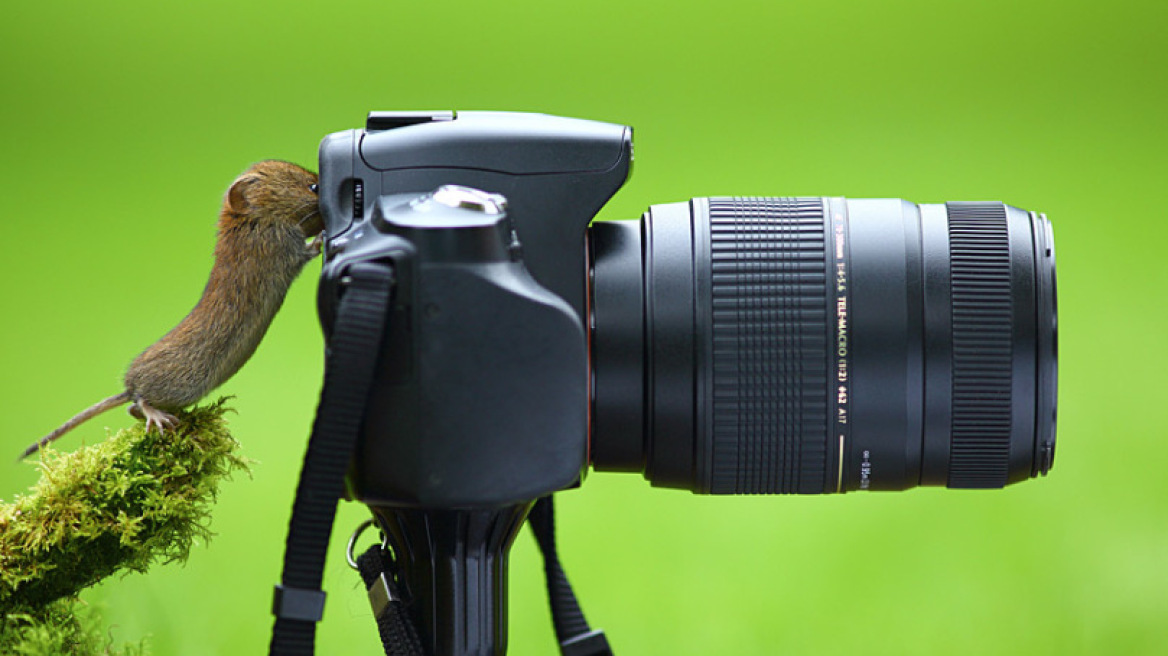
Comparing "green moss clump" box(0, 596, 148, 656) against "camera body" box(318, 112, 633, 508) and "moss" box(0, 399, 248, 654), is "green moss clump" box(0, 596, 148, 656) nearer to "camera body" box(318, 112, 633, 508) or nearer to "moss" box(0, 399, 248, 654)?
"moss" box(0, 399, 248, 654)

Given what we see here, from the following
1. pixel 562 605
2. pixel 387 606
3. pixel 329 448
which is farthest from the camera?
pixel 562 605

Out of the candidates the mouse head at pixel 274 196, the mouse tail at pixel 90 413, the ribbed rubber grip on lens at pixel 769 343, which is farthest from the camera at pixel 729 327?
the mouse tail at pixel 90 413

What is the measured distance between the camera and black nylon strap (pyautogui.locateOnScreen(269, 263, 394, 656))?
6 cm

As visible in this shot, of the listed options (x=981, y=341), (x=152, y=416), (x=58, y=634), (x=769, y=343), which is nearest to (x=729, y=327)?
(x=769, y=343)

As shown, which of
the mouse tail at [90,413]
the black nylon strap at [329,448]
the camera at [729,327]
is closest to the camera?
the black nylon strap at [329,448]

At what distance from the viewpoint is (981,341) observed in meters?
0.85

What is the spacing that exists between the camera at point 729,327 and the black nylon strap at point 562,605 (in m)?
0.13

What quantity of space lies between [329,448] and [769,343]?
1.07ft

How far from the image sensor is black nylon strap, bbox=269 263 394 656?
0.69m

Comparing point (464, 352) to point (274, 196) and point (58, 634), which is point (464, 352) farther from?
point (58, 634)

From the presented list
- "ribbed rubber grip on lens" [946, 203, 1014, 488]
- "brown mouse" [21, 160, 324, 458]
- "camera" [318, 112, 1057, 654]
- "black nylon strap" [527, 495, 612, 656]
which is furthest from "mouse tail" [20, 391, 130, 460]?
"ribbed rubber grip on lens" [946, 203, 1014, 488]

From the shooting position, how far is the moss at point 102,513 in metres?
0.87

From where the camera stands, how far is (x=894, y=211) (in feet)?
2.89

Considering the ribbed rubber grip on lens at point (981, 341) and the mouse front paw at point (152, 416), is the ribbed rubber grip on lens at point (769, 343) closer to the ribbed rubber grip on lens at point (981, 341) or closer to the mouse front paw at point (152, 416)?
the ribbed rubber grip on lens at point (981, 341)
